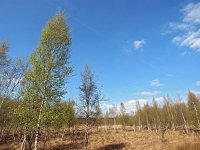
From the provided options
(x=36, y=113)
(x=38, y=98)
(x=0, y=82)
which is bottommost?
(x=36, y=113)

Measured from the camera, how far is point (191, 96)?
61812 mm

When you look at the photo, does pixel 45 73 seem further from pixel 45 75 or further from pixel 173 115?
pixel 173 115

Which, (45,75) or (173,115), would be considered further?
(173,115)

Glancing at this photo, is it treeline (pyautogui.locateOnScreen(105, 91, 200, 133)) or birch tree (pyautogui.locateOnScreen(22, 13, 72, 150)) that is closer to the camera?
birch tree (pyautogui.locateOnScreen(22, 13, 72, 150))

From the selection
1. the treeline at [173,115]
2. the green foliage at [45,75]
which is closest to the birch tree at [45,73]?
the green foliage at [45,75]

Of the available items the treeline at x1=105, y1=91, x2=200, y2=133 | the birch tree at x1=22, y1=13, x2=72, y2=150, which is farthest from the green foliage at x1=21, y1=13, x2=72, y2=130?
the treeline at x1=105, y1=91, x2=200, y2=133

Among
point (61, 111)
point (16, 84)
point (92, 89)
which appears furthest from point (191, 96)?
point (61, 111)

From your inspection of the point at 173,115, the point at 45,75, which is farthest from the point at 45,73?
the point at 173,115

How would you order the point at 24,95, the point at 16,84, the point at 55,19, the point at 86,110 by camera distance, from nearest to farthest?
1. the point at 24,95
2. the point at 55,19
3. the point at 86,110
4. the point at 16,84

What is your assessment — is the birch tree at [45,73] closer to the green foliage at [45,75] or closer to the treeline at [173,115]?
the green foliage at [45,75]

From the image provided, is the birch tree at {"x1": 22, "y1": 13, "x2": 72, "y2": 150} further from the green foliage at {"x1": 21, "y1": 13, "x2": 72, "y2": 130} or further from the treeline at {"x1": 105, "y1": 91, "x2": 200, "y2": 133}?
the treeline at {"x1": 105, "y1": 91, "x2": 200, "y2": 133}

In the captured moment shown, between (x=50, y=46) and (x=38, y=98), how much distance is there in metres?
4.94

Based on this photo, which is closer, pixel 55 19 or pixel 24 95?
pixel 24 95

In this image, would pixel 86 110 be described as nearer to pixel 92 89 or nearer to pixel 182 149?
pixel 92 89
